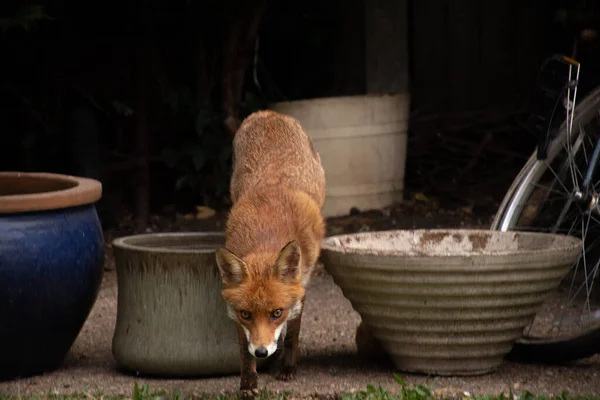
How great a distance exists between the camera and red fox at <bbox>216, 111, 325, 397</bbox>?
409 cm

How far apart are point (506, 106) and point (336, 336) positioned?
4373 millimetres

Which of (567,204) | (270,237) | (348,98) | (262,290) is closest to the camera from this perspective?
(262,290)

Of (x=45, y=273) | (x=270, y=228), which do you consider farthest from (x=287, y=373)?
(x=45, y=273)

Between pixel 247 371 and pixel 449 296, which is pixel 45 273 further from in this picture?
pixel 449 296

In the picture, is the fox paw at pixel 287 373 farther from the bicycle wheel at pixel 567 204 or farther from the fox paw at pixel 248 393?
the bicycle wheel at pixel 567 204

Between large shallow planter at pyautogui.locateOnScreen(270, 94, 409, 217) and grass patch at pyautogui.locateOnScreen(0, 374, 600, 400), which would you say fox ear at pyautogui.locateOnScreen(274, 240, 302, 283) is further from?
large shallow planter at pyautogui.locateOnScreen(270, 94, 409, 217)

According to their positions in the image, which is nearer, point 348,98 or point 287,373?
point 287,373

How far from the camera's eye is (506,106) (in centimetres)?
920

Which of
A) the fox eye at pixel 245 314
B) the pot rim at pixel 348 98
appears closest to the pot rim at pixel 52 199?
the fox eye at pixel 245 314

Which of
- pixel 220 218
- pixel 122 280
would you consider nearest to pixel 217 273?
pixel 122 280

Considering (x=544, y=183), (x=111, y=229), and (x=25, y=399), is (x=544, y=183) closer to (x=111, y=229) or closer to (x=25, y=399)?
(x=25, y=399)

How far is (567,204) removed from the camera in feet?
17.0

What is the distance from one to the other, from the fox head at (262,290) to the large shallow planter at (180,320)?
1.58ft

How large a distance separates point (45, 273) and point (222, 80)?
3729mm
